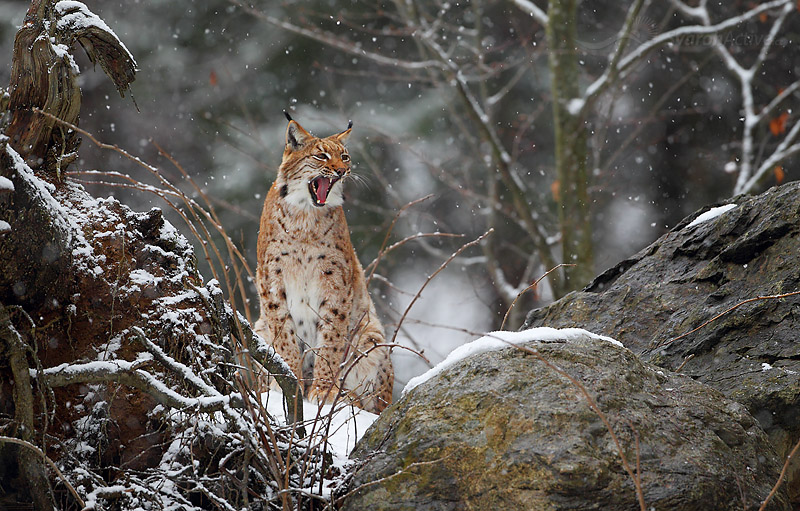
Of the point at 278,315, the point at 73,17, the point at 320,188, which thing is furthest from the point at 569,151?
the point at 73,17

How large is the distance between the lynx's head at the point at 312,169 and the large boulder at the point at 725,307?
1671mm

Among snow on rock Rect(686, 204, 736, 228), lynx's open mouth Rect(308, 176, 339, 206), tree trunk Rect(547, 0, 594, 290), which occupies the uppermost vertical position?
tree trunk Rect(547, 0, 594, 290)

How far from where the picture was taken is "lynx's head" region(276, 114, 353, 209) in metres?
5.00

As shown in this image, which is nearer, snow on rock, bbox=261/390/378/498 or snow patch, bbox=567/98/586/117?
snow on rock, bbox=261/390/378/498

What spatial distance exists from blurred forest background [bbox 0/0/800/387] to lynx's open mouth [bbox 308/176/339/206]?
5.52 m

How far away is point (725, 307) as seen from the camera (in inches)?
138

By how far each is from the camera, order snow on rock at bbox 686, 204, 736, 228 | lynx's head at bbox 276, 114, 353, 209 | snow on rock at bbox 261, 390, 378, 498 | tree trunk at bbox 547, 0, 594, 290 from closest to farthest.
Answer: snow on rock at bbox 261, 390, 378, 498 → snow on rock at bbox 686, 204, 736, 228 → lynx's head at bbox 276, 114, 353, 209 → tree trunk at bbox 547, 0, 594, 290

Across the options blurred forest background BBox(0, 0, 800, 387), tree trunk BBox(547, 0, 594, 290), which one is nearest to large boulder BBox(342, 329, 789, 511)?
tree trunk BBox(547, 0, 594, 290)

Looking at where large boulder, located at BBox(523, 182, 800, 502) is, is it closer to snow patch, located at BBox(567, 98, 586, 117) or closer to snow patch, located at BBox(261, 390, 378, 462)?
snow patch, located at BBox(261, 390, 378, 462)

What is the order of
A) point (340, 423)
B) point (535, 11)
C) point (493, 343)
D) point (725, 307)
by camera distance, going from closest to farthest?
point (493, 343), point (340, 423), point (725, 307), point (535, 11)

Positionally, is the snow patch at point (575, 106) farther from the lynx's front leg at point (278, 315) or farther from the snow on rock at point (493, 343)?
the snow on rock at point (493, 343)

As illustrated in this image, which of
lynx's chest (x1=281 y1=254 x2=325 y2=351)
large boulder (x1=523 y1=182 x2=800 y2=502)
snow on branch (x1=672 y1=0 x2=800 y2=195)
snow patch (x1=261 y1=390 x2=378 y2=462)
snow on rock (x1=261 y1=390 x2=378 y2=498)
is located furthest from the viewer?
snow on branch (x1=672 y1=0 x2=800 y2=195)

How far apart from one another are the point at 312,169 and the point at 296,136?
0.27 metres

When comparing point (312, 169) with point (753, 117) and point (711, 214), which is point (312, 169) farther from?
point (753, 117)
